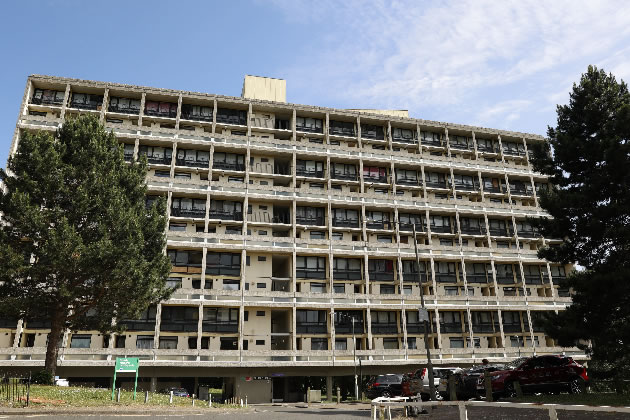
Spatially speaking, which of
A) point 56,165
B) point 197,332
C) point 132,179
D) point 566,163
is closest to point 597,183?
point 566,163

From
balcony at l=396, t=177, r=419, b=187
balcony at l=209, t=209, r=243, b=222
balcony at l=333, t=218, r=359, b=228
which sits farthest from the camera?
balcony at l=396, t=177, r=419, b=187

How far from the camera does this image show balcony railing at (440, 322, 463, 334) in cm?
4782

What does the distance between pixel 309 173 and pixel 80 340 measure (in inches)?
1103

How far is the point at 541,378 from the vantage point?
2070 centimetres

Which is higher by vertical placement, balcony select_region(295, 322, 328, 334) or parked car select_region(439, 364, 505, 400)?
balcony select_region(295, 322, 328, 334)

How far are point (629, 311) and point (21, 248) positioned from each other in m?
31.9

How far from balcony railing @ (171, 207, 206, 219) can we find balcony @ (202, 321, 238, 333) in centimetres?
1088

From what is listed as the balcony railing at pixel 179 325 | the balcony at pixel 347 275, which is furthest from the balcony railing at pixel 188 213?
the balcony at pixel 347 275

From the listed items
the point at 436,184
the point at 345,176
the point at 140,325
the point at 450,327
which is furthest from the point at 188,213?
the point at 450,327

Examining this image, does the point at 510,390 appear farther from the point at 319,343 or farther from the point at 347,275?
the point at 347,275

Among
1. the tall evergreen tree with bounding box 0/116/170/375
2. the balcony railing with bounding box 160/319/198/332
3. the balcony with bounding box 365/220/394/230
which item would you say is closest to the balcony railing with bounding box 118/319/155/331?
the balcony railing with bounding box 160/319/198/332

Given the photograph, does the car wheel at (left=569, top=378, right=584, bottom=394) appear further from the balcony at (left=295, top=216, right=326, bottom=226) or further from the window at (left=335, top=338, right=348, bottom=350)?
the balcony at (left=295, top=216, right=326, bottom=226)

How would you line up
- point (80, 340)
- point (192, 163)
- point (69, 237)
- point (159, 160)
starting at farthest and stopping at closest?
point (192, 163), point (159, 160), point (80, 340), point (69, 237)

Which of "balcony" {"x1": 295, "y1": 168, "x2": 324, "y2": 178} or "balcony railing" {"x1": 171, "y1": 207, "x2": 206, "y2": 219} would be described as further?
"balcony" {"x1": 295, "y1": 168, "x2": 324, "y2": 178}
